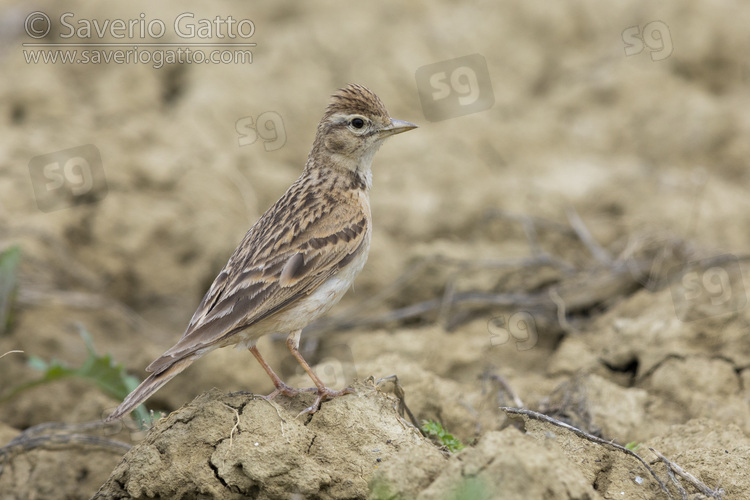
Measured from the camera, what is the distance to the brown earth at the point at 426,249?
13.1 feet

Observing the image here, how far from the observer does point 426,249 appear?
7.60 metres

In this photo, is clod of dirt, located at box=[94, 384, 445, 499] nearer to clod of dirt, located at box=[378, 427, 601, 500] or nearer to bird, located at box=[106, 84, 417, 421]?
bird, located at box=[106, 84, 417, 421]

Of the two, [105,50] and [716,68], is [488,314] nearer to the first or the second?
[716,68]

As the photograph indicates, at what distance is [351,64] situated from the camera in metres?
9.47
